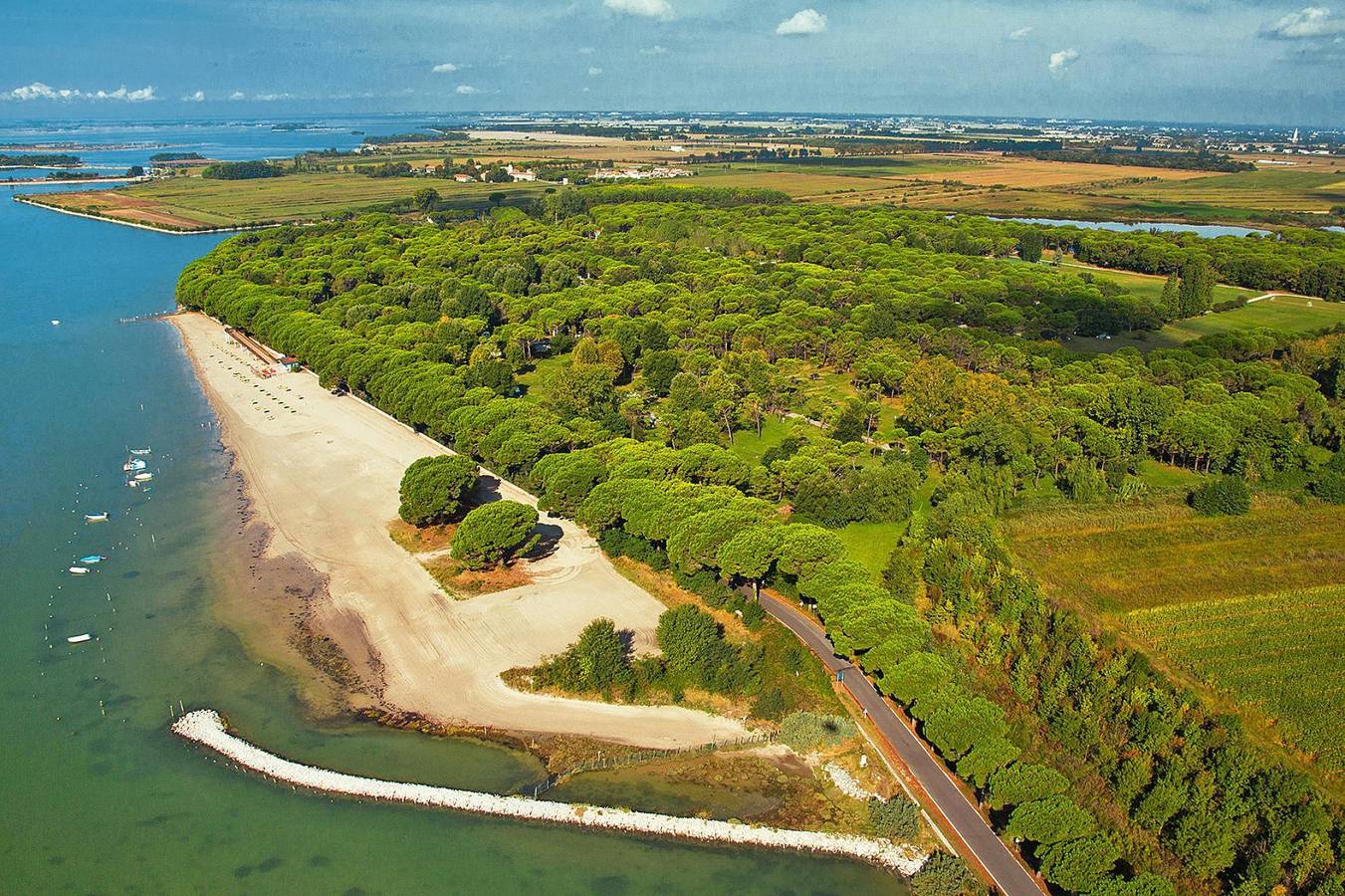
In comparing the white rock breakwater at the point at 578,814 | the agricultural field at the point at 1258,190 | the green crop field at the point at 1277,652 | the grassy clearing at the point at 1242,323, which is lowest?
the white rock breakwater at the point at 578,814

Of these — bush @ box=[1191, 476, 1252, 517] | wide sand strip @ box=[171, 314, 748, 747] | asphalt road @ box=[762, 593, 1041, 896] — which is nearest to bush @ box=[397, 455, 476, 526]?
wide sand strip @ box=[171, 314, 748, 747]

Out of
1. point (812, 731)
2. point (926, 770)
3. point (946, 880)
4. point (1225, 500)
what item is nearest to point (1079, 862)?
point (946, 880)

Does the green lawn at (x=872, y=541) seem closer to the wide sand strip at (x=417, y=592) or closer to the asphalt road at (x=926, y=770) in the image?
the asphalt road at (x=926, y=770)

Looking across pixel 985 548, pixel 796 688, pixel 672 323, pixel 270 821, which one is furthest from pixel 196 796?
pixel 672 323

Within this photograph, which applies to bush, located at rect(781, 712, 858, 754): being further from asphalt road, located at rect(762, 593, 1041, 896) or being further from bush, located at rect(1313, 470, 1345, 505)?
bush, located at rect(1313, 470, 1345, 505)

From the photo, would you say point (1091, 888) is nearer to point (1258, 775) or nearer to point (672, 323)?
point (1258, 775)

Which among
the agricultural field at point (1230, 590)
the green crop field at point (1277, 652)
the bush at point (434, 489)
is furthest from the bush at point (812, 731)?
the bush at point (434, 489)
